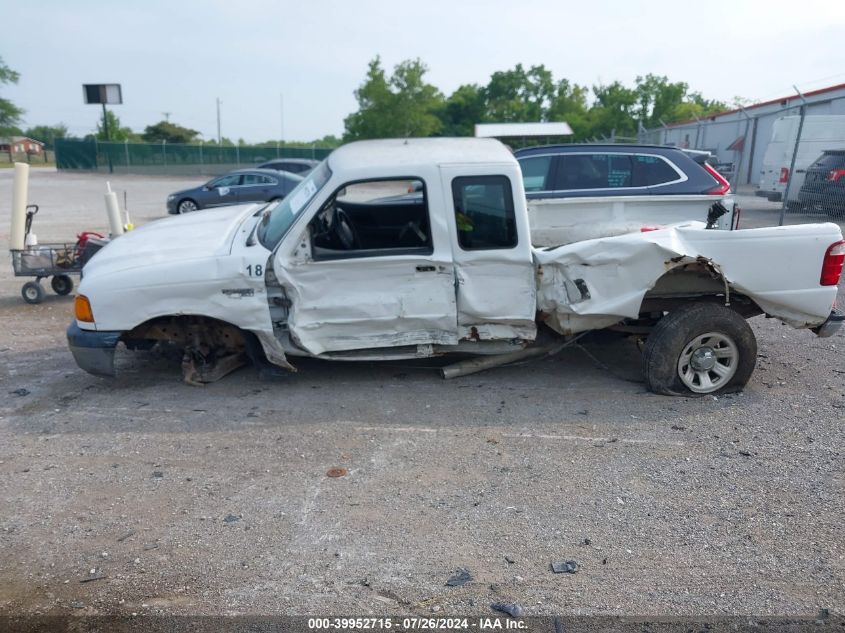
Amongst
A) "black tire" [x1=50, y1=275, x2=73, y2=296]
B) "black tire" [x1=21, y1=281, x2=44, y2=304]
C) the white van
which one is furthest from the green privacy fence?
"black tire" [x1=21, y1=281, x2=44, y2=304]

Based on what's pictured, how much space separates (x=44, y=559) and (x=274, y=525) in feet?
3.66

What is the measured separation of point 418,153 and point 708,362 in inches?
110

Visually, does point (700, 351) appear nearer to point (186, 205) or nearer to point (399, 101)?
point (186, 205)

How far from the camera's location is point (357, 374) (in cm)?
580

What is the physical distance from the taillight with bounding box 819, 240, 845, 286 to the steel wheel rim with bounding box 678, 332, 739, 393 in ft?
2.81

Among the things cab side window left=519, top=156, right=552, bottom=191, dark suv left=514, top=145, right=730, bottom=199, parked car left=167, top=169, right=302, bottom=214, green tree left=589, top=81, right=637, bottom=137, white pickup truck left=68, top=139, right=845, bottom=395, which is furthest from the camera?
green tree left=589, top=81, right=637, bottom=137

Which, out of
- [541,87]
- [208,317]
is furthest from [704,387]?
[541,87]

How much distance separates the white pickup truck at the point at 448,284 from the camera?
5.05 m

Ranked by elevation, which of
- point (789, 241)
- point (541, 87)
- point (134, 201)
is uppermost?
point (541, 87)

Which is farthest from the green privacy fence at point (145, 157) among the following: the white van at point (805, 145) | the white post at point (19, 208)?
the white post at point (19, 208)

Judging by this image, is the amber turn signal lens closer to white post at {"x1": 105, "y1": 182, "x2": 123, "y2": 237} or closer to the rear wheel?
white post at {"x1": 105, "y1": 182, "x2": 123, "y2": 237}

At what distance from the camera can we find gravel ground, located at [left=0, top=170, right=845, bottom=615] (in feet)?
10.4

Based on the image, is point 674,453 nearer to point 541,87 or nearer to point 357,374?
point 357,374

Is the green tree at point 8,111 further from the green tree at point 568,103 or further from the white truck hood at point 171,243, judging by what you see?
the white truck hood at point 171,243
